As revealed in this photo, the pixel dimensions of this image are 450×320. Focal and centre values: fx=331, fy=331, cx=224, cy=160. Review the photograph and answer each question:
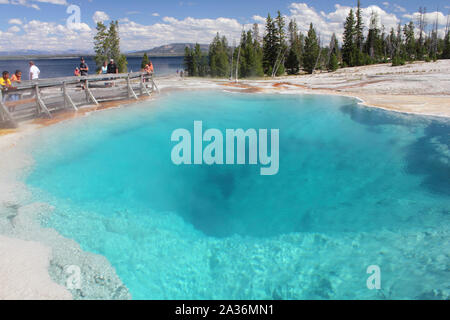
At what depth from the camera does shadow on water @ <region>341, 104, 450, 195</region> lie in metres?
8.54

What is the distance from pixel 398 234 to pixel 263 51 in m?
51.2

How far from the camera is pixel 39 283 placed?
4336 millimetres

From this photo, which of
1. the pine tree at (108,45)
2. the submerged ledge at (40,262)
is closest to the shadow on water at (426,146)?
the submerged ledge at (40,262)

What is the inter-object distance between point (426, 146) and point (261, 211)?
24.1ft

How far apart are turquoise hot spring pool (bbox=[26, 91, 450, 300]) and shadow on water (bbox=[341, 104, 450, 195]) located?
0.06 m

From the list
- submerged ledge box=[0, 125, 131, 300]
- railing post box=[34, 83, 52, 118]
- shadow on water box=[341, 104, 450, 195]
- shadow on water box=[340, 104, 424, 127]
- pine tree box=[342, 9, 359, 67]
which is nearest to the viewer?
submerged ledge box=[0, 125, 131, 300]

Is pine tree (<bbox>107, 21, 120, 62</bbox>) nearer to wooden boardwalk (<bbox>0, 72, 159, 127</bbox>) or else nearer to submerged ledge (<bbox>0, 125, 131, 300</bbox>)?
wooden boardwalk (<bbox>0, 72, 159, 127</bbox>)

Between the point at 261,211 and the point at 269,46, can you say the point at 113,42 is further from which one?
the point at 261,211

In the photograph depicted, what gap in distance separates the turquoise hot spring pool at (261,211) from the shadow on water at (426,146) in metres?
0.06

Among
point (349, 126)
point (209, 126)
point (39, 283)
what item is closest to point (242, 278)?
point (39, 283)

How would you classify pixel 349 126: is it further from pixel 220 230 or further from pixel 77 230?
pixel 77 230

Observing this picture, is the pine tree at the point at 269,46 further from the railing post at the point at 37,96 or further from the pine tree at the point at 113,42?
the railing post at the point at 37,96

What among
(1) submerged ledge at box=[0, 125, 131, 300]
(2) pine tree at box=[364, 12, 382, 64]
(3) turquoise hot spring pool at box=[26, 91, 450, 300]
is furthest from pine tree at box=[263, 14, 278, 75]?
(1) submerged ledge at box=[0, 125, 131, 300]

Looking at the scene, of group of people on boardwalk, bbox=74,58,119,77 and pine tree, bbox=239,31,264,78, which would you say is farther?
pine tree, bbox=239,31,264,78
